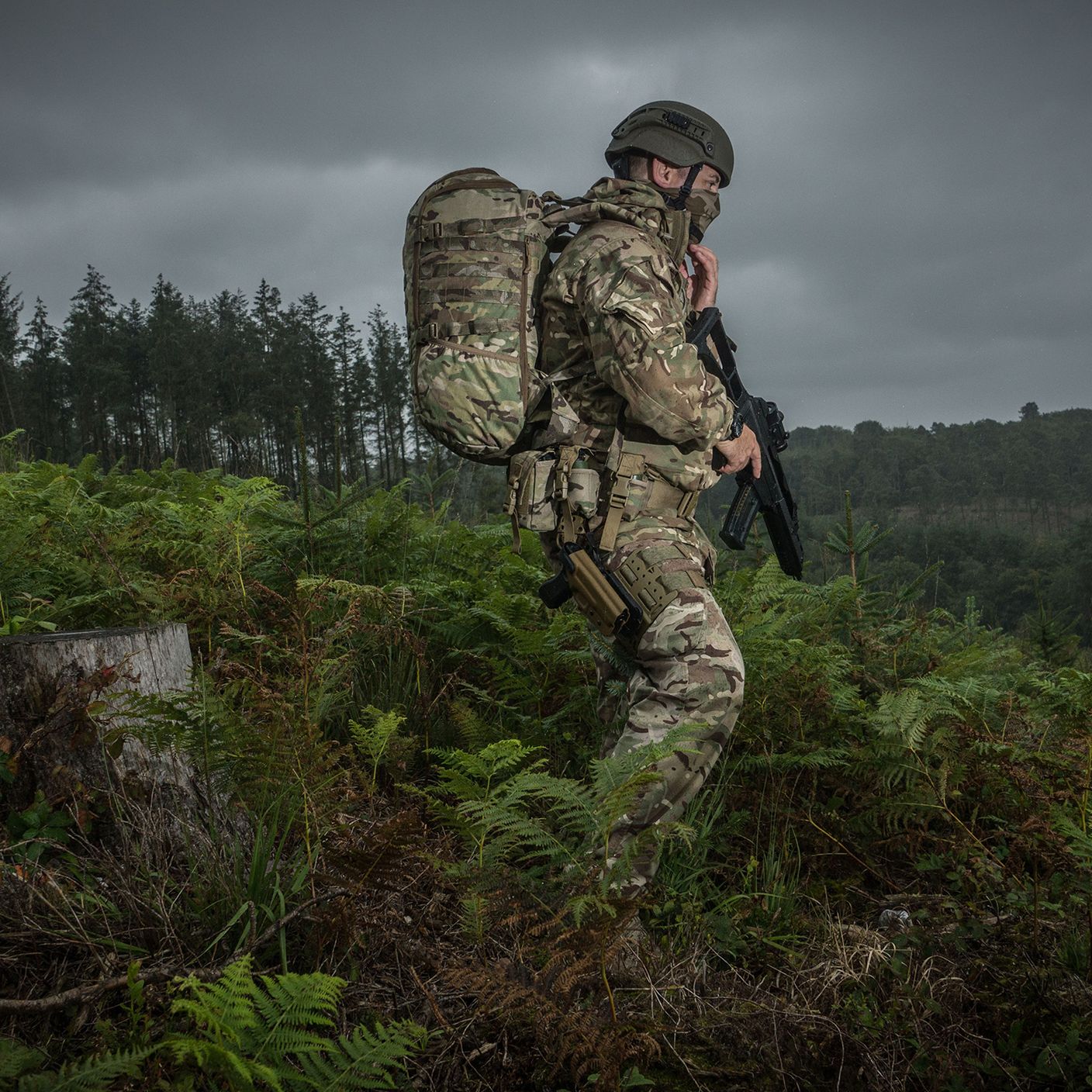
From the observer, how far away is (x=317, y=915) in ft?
8.44

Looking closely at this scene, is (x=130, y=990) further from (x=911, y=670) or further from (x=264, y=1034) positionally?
(x=911, y=670)

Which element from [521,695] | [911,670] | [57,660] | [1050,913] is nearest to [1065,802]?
[1050,913]

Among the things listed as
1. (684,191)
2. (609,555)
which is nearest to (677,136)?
(684,191)

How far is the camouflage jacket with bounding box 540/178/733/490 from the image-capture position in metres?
3.34

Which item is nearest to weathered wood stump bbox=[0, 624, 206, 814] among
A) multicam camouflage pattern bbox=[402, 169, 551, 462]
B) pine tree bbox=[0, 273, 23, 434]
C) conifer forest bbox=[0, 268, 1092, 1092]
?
conifer forest bbox=[0, 268, 1092, 1092]

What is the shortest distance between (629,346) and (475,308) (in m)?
0.62

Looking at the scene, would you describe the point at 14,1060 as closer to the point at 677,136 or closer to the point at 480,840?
the point at 480,840

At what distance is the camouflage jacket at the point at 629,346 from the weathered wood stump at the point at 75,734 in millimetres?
1945

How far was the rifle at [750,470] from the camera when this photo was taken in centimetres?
397

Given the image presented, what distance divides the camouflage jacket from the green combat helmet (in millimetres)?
341

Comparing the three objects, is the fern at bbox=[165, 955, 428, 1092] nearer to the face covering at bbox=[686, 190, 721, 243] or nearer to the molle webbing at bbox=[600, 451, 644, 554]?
the molle webbing at bbox=[600, 451, 644, 554]

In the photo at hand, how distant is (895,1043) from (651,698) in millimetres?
1354

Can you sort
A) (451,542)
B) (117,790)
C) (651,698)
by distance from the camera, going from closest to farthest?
(117,790) < (651,698) < (451,542)

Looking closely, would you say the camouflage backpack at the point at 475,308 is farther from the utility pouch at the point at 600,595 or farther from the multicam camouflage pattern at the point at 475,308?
the utility pouch at the point at 600,595
